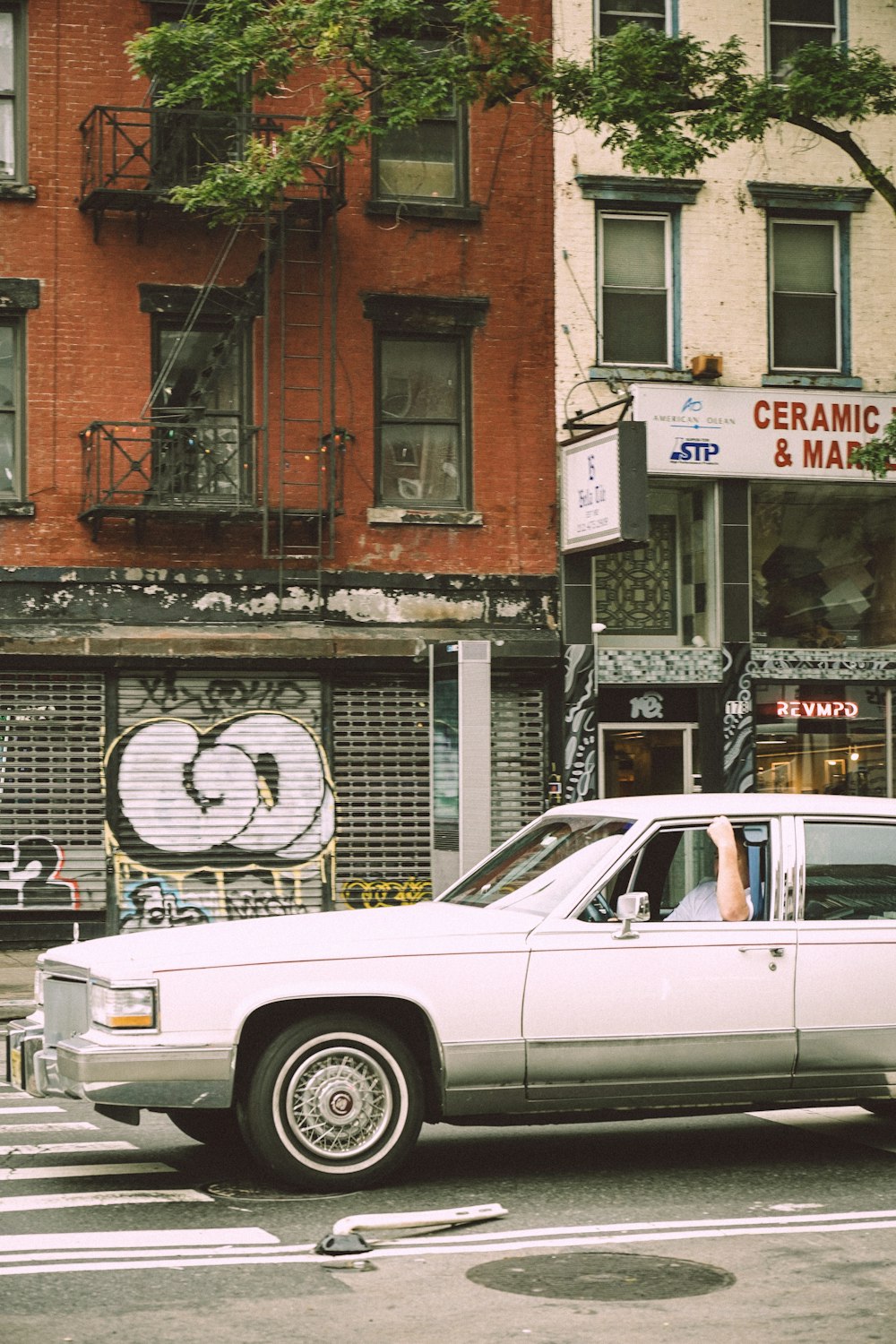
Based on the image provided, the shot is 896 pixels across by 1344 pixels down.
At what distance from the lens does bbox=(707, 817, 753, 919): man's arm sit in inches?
328

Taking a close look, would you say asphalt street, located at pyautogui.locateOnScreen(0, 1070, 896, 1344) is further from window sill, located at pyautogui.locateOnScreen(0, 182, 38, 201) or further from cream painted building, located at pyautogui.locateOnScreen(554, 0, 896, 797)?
window sill, located at pyautogui.locateOnScreen(0, 182, 38, 201)

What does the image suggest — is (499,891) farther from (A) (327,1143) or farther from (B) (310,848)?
(B) (310,848)

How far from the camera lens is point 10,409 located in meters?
19.0

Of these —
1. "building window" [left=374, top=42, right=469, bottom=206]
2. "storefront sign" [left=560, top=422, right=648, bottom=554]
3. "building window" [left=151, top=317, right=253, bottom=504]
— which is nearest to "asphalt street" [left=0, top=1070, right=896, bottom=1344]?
"storefront sign" [left=560, top=422, right=648, bottom=554]

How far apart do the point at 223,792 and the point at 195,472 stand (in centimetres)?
326

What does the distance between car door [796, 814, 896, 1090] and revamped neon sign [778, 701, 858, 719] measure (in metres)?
12.3

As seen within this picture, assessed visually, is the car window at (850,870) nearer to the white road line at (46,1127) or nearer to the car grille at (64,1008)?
the car grille at (64,1008)

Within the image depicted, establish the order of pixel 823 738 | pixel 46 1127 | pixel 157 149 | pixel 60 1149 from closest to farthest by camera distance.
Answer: pixel 60 1149 < pixel 46 1127 < pixel 157 149 < pixel 823 738

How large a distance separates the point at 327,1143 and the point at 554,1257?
1.37 metres

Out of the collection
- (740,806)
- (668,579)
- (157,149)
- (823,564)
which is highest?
(157,149)

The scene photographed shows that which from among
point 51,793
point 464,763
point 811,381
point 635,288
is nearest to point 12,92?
point 635,288

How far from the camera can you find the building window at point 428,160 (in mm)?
20219

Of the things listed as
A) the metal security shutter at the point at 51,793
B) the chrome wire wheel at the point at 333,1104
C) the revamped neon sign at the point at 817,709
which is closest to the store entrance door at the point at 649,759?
the revamped neon sign at the point at 817,709

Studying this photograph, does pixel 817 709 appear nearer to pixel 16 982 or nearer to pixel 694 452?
pixel 694 452
